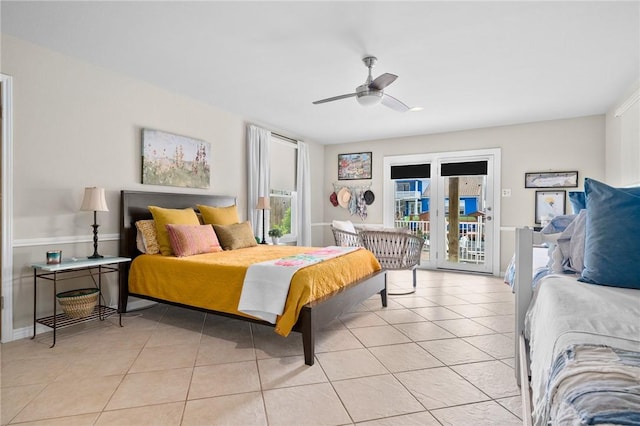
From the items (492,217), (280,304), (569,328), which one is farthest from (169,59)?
(492,217)

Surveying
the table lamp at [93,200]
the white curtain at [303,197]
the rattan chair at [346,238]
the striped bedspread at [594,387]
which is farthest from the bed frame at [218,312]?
the white curtain at [303,197]

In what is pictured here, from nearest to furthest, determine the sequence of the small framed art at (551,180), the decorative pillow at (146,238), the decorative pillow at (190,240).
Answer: the decorative pillow at (190,240) → the decorative pillow at (146,238) → the small framed art at (551,180)

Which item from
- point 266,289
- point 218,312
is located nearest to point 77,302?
point 218,312

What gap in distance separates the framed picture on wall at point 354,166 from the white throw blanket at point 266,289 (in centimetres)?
439

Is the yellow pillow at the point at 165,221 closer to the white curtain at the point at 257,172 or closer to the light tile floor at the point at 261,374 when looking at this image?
the light tile floor at the point at 261,374

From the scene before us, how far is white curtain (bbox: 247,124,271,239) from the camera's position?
5051 mm

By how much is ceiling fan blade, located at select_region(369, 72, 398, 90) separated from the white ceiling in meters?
0.32

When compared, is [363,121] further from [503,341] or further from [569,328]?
[569,328]

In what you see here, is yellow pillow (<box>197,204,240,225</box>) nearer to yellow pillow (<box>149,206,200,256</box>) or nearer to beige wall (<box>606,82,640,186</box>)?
yellow pillow (<box>149,206,200,256</box>)

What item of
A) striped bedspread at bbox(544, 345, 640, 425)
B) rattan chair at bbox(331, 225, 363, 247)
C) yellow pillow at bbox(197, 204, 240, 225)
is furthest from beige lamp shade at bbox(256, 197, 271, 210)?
striped bedspread at bbox(544, 345, 640, 425)

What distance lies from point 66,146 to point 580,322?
3878 mm

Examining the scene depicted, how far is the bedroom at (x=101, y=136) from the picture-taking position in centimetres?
280

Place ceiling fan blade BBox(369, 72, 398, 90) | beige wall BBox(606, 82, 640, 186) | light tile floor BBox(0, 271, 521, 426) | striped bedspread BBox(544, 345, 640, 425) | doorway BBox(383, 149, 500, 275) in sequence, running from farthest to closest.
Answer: doorway BBox(383, 149, 500, 275) < beige wall BBox(606, 82, 640, 186) < ceiling fan blade BBox(369, 72, 398, 90) < light tile floor BBox(0, 271, 521, 426) < striped bedspread BBox(544, 345, 640, 425)

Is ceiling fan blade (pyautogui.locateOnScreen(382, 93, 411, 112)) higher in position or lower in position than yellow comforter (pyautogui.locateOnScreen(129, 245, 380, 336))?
higher
